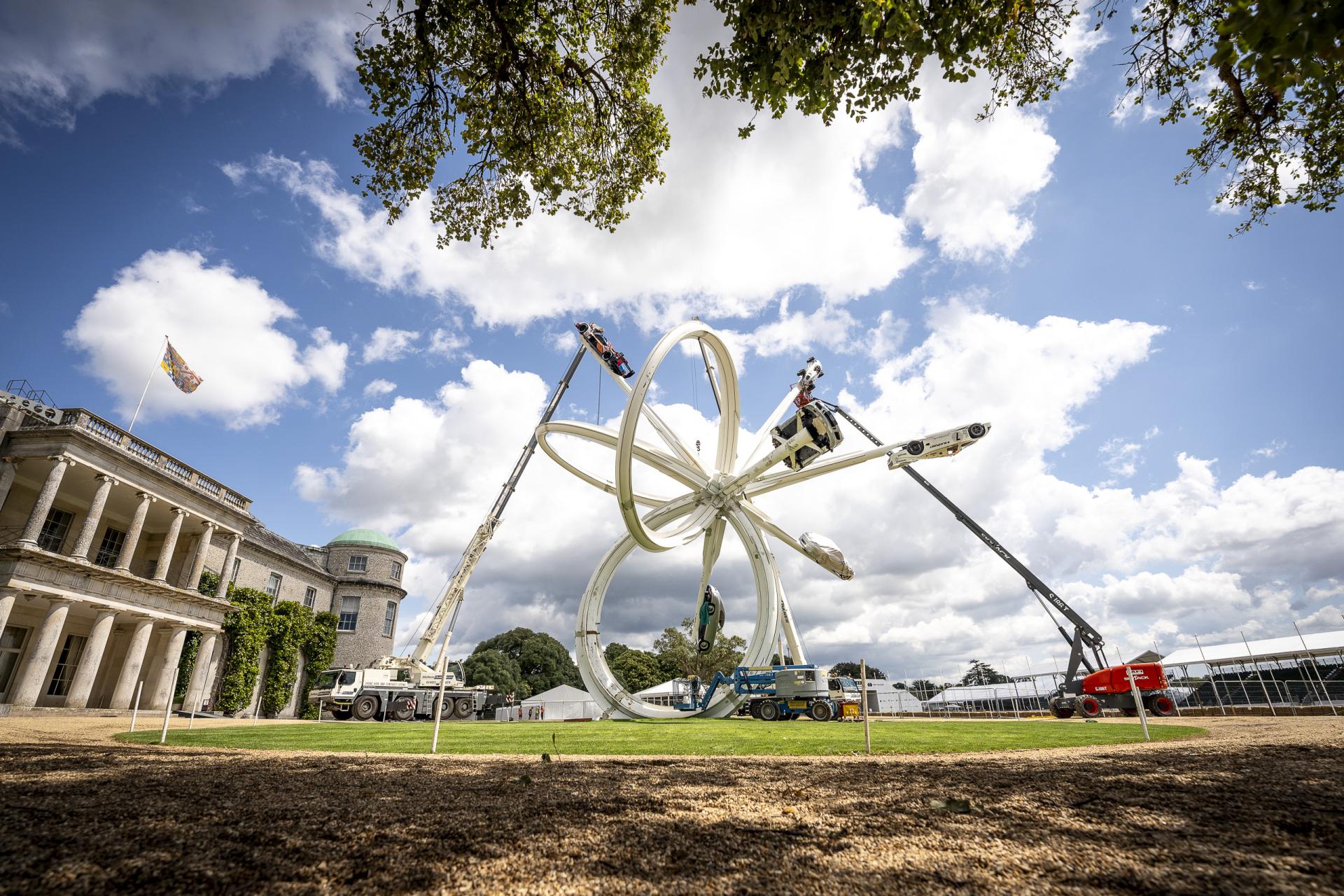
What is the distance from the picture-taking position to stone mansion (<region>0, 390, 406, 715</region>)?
893 inches

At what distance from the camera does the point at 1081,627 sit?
33.2m

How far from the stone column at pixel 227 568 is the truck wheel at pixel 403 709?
10935mm

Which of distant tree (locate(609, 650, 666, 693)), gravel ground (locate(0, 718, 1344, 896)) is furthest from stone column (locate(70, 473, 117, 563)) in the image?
distant tree (locate(609, 650, 666, 693))

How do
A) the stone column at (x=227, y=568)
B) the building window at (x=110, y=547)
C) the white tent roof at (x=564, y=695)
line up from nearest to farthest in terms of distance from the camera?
1. the building window at (x=110, y=547)
2. the stone column at (x=227, y=568)
3. the white tent roof at (x=564, y=695)

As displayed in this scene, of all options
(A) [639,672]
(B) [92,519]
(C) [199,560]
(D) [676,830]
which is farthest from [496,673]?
(D) [676,830]

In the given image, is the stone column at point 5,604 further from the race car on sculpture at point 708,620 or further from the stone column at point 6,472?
the race car on sculpture at point 708,620

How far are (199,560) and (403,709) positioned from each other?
1275cm

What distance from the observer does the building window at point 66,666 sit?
84.7 ft

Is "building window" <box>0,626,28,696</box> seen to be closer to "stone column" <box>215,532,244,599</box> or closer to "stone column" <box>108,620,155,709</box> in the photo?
"stone column" <box>108,620,155,709</box>

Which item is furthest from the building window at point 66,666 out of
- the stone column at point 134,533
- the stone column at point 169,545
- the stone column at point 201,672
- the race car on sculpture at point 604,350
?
the race car on sculpture at point 604,350

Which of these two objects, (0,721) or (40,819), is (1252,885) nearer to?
(40,819)

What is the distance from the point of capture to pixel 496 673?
70.0 m

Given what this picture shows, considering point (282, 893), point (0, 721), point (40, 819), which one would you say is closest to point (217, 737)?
point (0, 721)

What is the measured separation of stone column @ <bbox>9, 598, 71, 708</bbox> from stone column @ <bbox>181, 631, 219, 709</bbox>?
6355mm
